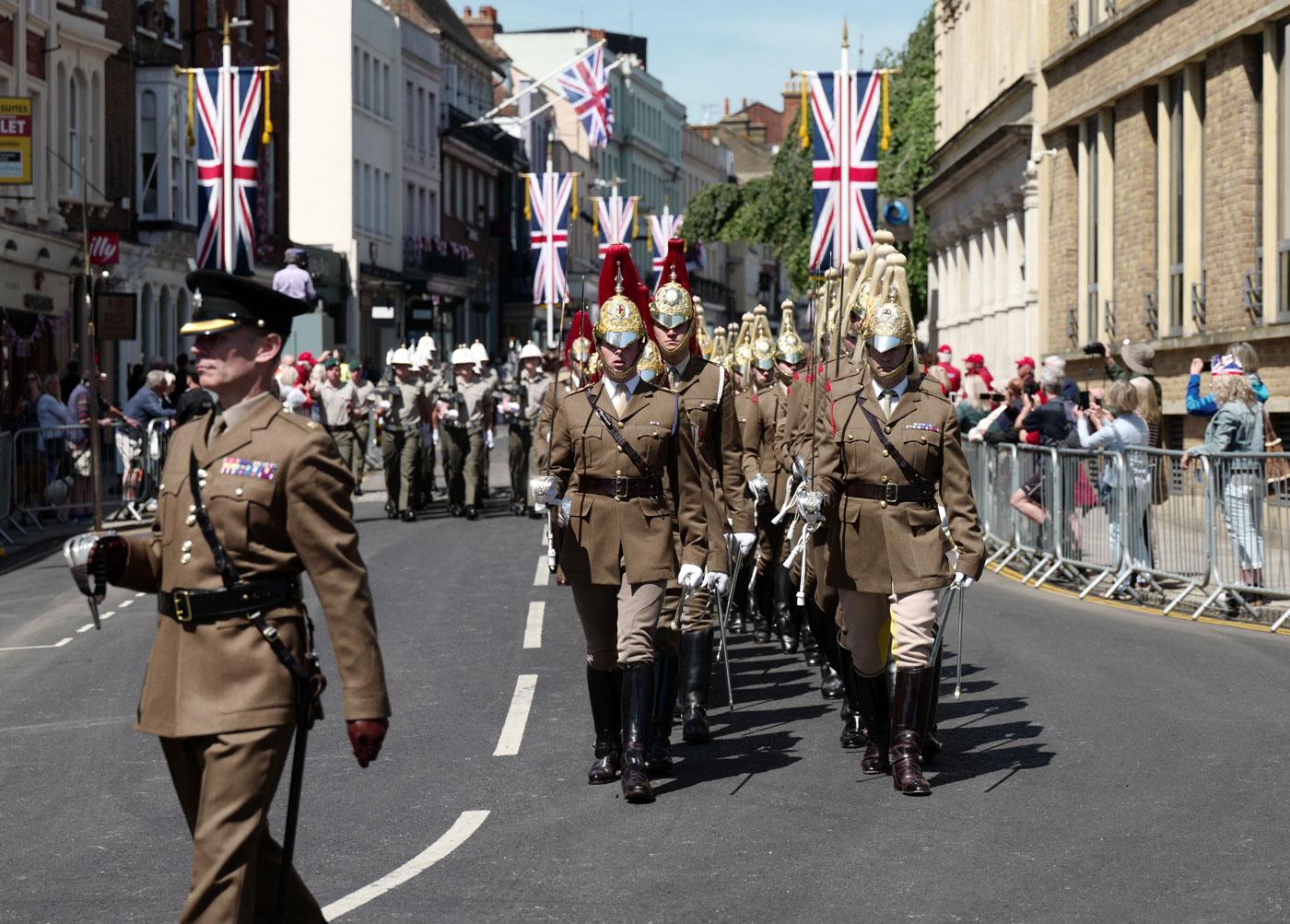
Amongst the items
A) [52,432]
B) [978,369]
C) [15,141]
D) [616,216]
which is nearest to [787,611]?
[978,369]

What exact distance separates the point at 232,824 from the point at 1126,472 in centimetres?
1290

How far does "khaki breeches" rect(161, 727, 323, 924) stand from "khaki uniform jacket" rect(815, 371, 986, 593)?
4234mm

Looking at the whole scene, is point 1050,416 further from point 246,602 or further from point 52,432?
point 246,602

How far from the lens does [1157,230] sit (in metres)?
30.8

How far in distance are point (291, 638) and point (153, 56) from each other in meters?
42.8

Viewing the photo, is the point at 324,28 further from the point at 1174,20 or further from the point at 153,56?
the point at 1174,20

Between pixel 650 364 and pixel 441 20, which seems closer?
pixel 650 364

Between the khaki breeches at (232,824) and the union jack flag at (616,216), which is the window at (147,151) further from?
the khaki breeches at (232,824)

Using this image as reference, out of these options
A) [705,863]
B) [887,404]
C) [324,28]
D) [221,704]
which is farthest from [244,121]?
[324,28]

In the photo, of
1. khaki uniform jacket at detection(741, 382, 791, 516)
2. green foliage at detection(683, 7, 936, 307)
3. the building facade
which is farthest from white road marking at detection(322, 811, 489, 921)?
green foliage at detection(683, 7, 936, 307)

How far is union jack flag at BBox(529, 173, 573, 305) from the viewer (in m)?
39.3

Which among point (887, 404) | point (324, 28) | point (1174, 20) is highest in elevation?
point (324, 28)

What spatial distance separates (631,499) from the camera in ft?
31.3

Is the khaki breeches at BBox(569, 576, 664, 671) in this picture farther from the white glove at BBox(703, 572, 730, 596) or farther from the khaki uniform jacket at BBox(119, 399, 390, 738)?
the khaki uniform jacket at BBox(119, 399, 390, 738)
